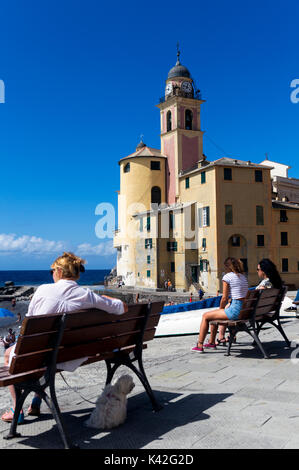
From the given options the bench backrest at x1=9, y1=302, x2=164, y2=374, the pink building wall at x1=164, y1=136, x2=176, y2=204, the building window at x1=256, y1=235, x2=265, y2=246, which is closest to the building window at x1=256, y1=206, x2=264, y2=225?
the building window at x1=256, y1=235, x2=265, y2=246

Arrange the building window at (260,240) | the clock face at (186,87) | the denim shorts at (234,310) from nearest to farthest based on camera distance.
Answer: the denim shorts at (234,310)
the building window at (260,240)
the clock face at (186,87)

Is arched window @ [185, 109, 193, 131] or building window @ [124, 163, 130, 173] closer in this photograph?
arched window @ [185, 109, 193, 131]

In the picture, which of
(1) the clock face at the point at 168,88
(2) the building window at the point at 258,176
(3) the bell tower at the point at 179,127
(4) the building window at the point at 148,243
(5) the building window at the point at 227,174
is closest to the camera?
(5) the building window at the point at 227,174

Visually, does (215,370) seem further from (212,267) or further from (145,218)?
(145,218)

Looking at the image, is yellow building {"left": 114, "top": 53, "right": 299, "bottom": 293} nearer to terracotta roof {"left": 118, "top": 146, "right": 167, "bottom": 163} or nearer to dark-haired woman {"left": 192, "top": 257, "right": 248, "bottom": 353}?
terracotta roof {"left": 118, "top": 146, "right": 167, "bottom": 163}

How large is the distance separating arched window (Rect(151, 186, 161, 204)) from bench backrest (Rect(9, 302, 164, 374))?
47.1 metres

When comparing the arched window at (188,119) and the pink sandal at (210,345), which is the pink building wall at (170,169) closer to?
the arched window at (188,119)


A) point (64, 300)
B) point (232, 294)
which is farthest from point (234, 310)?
point (64, 300)

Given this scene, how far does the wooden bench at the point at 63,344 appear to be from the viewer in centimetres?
334

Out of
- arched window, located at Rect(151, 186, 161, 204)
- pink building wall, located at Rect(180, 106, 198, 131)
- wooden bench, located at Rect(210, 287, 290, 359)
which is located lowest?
wooden bench, located at Rect(210, 287, 290, 359)

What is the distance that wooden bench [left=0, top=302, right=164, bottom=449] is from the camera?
3340 millimetres

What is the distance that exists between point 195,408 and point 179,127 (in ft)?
157

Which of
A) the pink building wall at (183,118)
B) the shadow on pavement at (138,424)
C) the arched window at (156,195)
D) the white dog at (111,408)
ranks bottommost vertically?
the shadow on pavement at (138,424)

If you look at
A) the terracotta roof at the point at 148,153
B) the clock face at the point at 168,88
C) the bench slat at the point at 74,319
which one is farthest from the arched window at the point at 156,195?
the bench slat at the point at 74,319
